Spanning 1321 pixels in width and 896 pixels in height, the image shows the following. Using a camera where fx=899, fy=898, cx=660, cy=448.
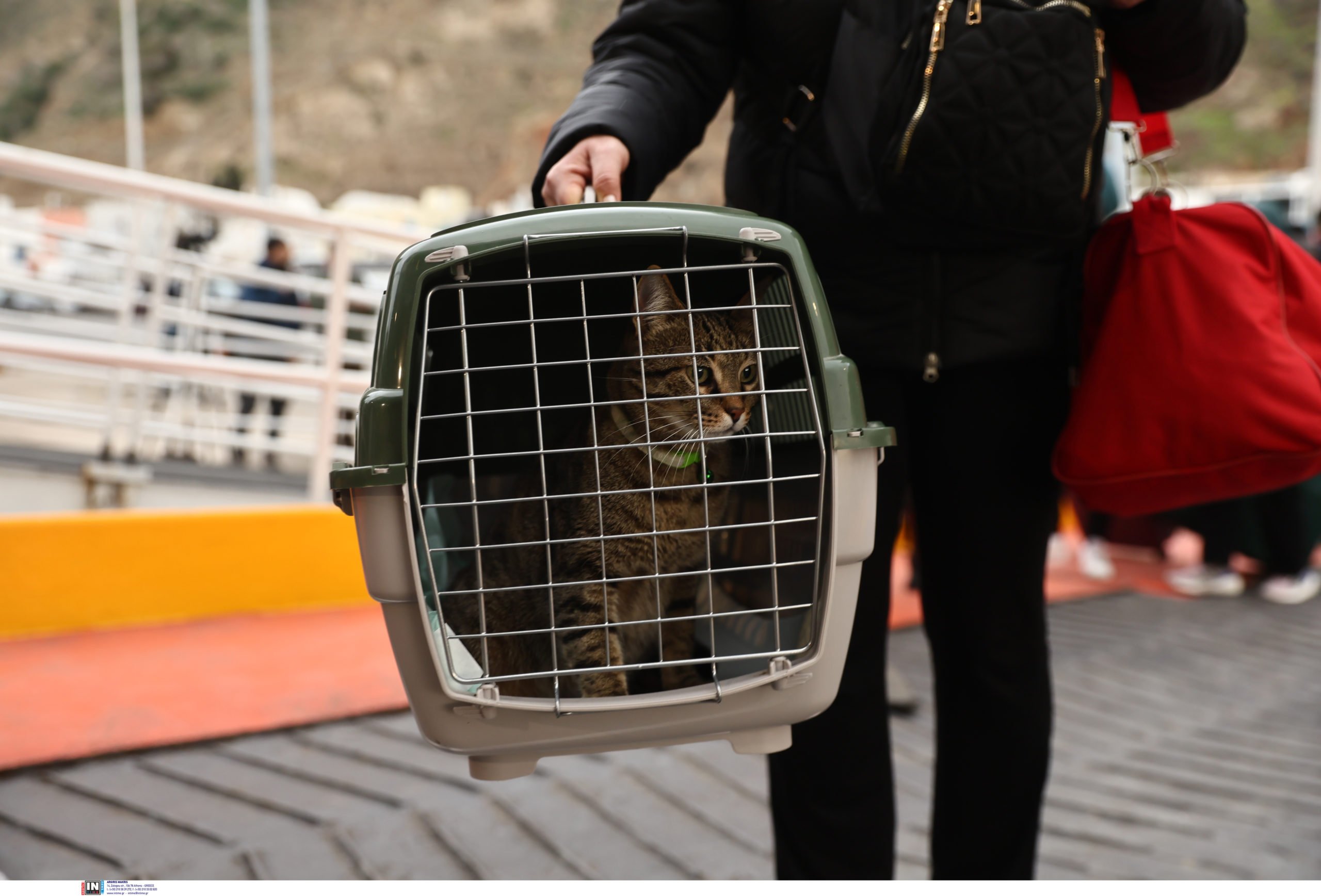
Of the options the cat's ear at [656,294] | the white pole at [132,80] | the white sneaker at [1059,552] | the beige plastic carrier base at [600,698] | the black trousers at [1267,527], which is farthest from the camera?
the white pole at [132,80]

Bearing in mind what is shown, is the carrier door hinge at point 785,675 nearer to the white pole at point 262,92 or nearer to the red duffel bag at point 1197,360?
the red duffel bag at point 1197,360

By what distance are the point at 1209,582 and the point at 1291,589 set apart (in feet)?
0.96

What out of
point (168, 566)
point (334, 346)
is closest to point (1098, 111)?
point (334, 346)

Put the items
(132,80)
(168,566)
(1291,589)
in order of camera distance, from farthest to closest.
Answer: (132,80), (1291,589), (168,566)

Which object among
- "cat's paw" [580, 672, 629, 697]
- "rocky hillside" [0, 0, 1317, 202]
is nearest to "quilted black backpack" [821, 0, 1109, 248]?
"cat's paw" [580, 672, 629, 697]

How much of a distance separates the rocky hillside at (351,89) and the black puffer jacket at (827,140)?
31.5 metres

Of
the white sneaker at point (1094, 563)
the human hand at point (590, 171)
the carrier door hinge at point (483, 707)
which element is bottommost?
the white sneaker at point (1094, 563)

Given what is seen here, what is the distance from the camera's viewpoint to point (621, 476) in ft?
3.10

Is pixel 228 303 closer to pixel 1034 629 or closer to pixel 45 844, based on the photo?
pixel 45 844

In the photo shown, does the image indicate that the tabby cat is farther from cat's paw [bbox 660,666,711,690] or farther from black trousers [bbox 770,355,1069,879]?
black trousers [bbox 770,355,1069,879]

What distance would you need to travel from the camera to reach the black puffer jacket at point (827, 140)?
36.4 inches

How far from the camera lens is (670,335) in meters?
0.93

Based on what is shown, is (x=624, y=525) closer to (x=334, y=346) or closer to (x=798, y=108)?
(x=798, y=108)

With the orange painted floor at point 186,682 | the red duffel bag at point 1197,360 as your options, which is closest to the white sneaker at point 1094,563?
the orange painted floor at point 186,682
